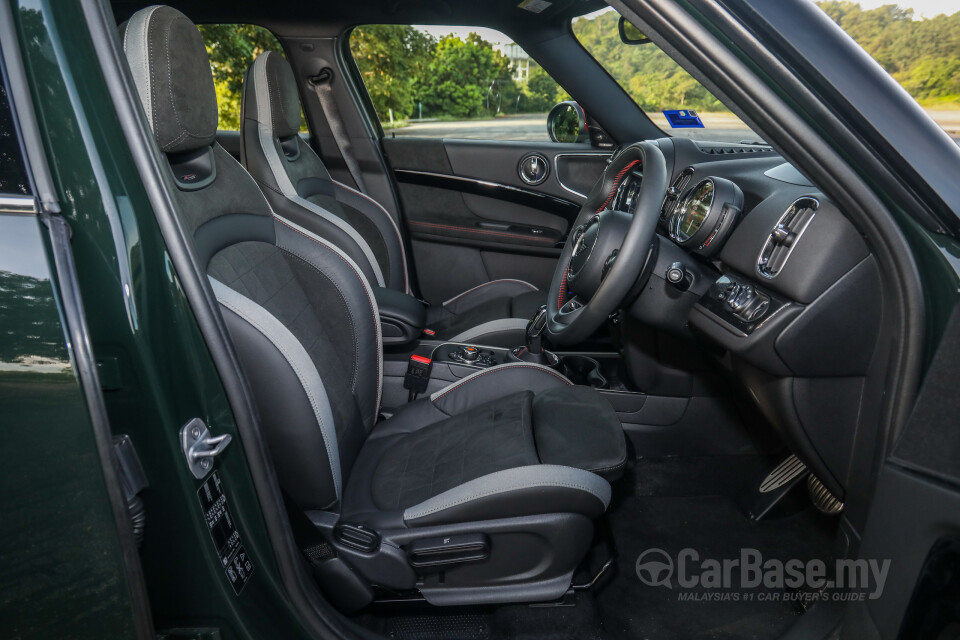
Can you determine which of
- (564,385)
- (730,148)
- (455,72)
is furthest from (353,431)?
(455,72)

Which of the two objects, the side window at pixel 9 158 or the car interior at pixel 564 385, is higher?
the side window at pixel 9 158

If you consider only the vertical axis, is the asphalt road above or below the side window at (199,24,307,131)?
below

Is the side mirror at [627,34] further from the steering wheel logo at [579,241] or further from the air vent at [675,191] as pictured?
the steering wheel logo at [579,241]

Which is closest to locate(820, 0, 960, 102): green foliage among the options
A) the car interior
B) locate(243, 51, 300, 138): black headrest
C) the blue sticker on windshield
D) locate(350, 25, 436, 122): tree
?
the car interior

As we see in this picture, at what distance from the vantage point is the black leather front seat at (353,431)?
3.67 ft

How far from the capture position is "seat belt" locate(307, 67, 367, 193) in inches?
121

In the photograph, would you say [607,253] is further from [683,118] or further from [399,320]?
[683,118]

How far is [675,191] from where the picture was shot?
176cm

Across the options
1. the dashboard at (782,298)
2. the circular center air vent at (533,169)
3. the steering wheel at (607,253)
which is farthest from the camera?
the circular center air vent at (533,169)

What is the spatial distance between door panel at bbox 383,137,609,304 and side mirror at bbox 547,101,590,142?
0.04m

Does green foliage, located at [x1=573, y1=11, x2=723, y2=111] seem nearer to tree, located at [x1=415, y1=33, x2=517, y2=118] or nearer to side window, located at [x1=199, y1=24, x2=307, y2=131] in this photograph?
tree, located at [x1=415, y1=33, x2=517, y2=118]

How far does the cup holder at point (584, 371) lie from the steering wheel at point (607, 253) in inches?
19.6

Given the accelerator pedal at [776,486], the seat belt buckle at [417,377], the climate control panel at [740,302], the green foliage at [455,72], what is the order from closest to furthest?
the climate control panel at [740,302] < the accelerator pedal at [776,486] < the seat belt buckle at [417,377] < the green foliage at [455,72]

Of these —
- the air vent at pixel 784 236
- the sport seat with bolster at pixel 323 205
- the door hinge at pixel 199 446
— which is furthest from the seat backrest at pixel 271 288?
the air vent at pixel 784 236
